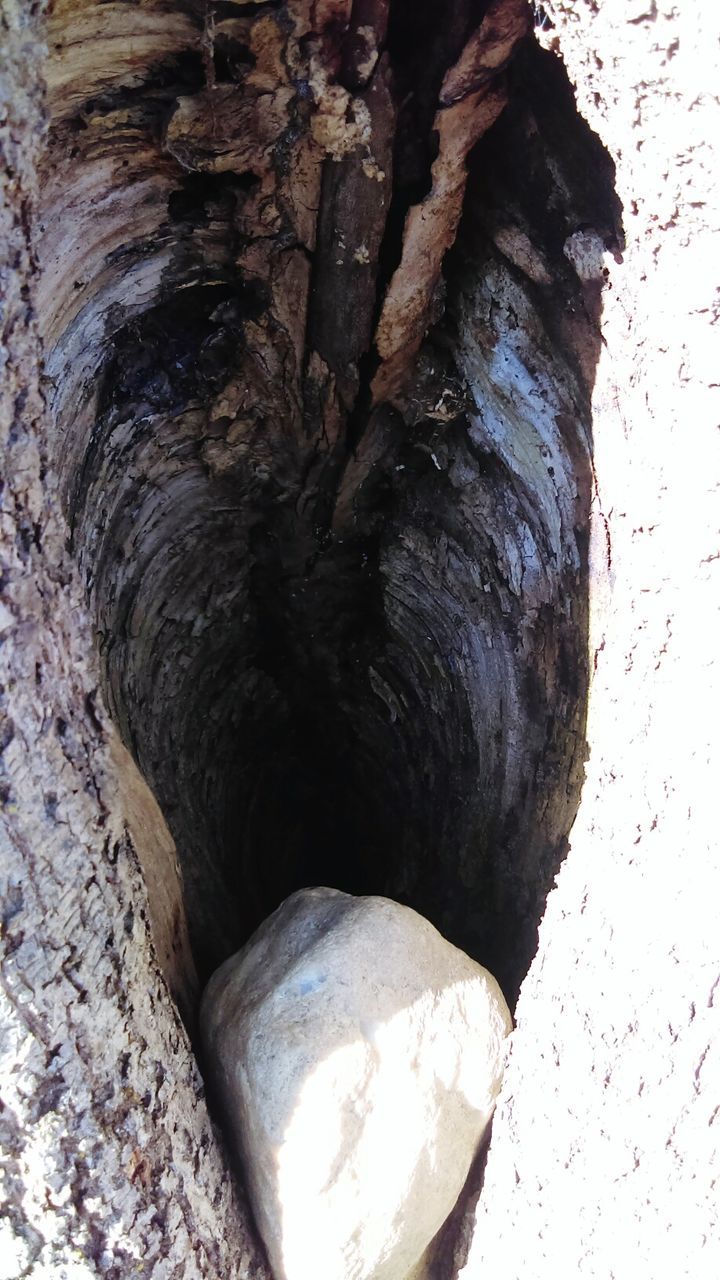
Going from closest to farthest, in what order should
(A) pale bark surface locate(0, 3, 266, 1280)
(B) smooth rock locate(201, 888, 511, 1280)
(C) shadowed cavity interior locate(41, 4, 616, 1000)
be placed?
1. (A) pale bark surface locate(0, 3, 266, 1280)
2. (B) smooth rock locate(201, 888, 511, 1280)
3. (C) shadowed cavity interior locate(41, 4, 616, 1000)

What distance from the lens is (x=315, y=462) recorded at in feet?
5.54

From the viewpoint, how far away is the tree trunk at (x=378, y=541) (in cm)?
85

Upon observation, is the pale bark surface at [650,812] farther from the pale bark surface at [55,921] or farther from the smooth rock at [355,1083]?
the pale bark surface at [55,921]

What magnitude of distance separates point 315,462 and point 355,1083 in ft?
3.44

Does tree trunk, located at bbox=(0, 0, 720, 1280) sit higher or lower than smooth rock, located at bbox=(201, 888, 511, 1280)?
higher

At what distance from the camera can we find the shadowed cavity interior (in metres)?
1.18

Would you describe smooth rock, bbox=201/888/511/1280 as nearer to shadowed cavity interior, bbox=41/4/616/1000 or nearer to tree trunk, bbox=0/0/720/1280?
tree trunk, bbox=0/0/720/1280

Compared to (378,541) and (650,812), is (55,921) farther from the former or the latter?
(378,541)

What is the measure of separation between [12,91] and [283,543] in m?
1.12

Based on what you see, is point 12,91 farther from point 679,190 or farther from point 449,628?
point 449,628

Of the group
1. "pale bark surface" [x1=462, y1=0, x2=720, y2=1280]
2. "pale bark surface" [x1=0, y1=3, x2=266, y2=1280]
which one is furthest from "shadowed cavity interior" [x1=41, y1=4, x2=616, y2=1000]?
"pale bark surface" [x1=0, y1=3, x2=266, y2=1280]

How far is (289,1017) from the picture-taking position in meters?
1.05

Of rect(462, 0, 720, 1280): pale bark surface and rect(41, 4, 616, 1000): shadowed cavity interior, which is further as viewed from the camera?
rect(41, 4, 616, 1000): shadowed cavity interior

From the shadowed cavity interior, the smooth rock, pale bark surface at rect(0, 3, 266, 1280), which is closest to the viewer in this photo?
pale bark surface at rect(0, 3, 266, 1280)
